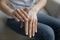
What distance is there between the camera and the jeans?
1.07 metres

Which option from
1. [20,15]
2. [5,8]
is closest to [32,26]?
[20,15]

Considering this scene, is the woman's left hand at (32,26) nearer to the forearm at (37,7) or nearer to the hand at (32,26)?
the hand at (32,26)

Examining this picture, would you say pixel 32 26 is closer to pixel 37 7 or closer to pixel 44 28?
pixel 44 28

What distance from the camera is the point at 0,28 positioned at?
4.19 ft

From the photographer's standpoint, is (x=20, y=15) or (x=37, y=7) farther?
(x=37, y=7)

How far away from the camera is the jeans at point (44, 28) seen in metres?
1.07

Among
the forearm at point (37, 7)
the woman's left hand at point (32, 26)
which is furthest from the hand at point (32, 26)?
the forearm at point (37, 7)

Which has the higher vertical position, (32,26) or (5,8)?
(5,8)

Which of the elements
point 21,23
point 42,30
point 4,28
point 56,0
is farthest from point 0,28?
point 56,0

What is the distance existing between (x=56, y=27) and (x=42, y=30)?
168 mm

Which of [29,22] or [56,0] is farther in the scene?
[56,0]

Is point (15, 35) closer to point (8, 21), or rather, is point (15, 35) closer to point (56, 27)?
point (8, 21)

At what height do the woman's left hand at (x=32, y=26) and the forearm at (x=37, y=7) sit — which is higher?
the forearm at (x=37, y=7)

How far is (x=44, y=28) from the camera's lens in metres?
1.09
